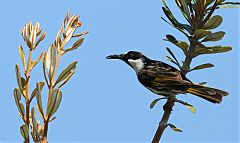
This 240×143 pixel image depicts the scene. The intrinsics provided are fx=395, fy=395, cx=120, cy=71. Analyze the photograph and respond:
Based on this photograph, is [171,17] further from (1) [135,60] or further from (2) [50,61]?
(1) [135,60]

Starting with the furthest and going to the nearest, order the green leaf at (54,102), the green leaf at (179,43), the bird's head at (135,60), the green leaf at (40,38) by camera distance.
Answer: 1. the bird's head at (135,60)
2. the green leaf at (179,43)
3. the green leaf at (40,38)
4. the green leaf at (54,102)

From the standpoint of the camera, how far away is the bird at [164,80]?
2.56 meters

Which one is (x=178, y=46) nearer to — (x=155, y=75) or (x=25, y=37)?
(x=25, y=37)

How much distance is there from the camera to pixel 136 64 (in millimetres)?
4379

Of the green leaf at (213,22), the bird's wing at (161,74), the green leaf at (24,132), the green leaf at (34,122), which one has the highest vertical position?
the bird's wing at (161,74)

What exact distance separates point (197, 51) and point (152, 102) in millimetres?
299

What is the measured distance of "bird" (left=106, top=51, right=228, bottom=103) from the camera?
8.40 feet

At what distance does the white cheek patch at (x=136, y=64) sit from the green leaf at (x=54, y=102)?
3.12 metres

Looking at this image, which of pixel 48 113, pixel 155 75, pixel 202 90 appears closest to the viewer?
pixel 48 113

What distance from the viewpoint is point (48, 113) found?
1.18 m

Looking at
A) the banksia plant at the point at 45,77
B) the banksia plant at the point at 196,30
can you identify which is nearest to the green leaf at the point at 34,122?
the banksia plant at the point at 45,77

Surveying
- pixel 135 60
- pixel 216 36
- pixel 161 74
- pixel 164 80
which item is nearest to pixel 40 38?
pixel 216 36

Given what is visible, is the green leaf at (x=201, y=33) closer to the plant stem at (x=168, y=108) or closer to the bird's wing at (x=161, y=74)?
the plant stem at (x=168, y=108)

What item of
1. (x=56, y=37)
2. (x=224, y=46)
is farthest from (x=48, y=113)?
(x=224, y=46)
